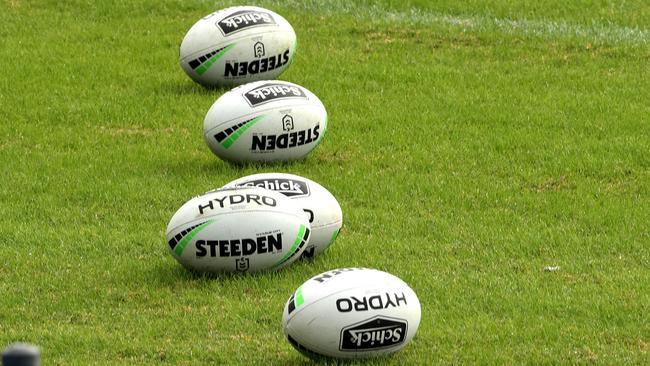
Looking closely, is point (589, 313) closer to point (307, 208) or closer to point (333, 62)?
point (307, 208)

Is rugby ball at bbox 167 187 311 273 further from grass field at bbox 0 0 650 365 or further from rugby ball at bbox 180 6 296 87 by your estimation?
rugby ball at bbox 180 6 296 87

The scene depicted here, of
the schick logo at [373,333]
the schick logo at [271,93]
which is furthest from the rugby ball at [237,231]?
the schick logo at [271,93]

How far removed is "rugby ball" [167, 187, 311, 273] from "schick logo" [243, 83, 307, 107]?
325cm

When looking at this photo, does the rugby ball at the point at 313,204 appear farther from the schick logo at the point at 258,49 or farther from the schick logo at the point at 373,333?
the schick logo at the point at 258,49

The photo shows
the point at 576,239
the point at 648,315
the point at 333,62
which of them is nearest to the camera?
the point at 648,315

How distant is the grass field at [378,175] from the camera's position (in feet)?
33.6

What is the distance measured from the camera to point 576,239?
1234cm

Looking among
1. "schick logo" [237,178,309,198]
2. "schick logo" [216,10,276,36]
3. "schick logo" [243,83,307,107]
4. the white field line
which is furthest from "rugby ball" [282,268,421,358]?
the white field line

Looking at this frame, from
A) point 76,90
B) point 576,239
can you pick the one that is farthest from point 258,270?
point 76,90

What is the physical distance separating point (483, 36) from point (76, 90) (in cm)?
593

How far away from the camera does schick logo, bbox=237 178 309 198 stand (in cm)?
1172

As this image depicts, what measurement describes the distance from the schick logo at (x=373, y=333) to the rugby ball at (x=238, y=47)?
8108 millimetres

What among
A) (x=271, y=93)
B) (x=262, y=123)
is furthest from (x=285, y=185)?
(x=271, y=93)

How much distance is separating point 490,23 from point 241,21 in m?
5.40
